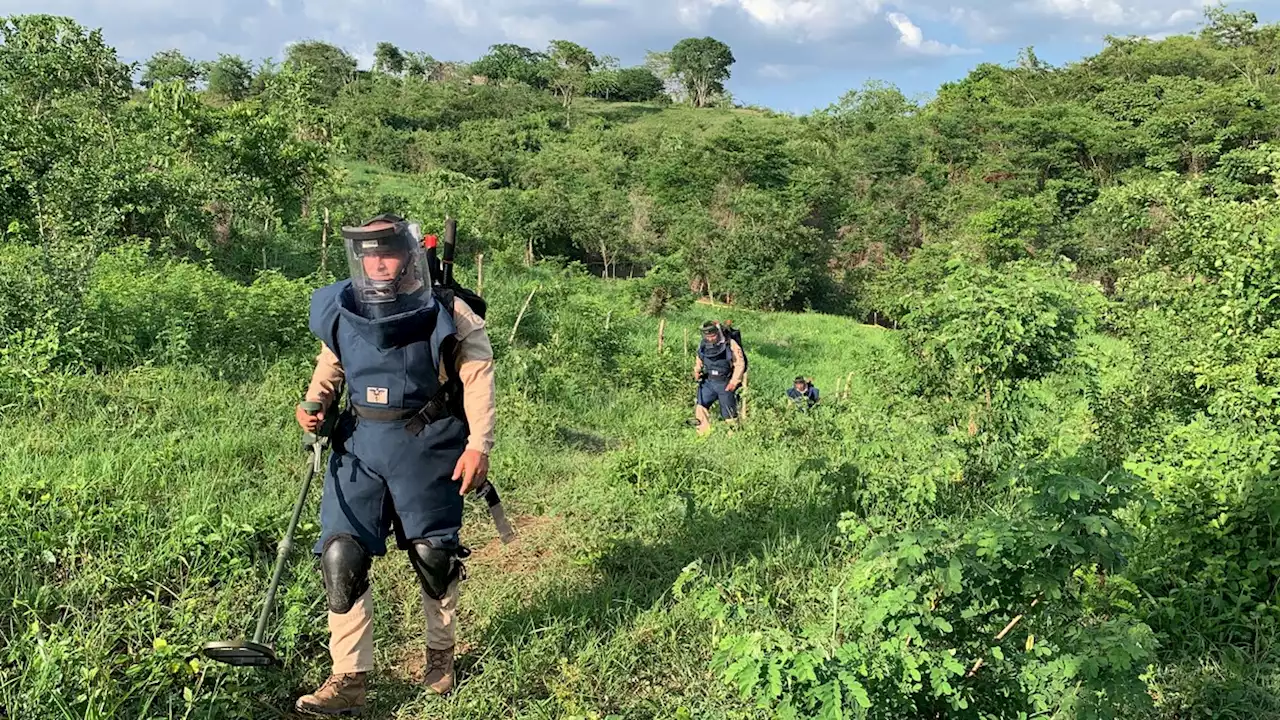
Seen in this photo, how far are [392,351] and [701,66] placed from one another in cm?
7357

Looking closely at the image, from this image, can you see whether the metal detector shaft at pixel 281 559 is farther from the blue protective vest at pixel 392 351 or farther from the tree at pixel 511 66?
the tree at pixel 511 66

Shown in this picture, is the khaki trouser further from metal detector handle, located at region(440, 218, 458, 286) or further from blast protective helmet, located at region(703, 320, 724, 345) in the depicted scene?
blast protective helmet, located at region(703, 320, 724, 345)

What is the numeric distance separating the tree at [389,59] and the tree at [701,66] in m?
25.2

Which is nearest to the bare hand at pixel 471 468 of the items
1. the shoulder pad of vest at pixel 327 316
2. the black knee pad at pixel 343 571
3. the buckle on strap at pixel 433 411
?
the buckle on strap at pixel 433 411

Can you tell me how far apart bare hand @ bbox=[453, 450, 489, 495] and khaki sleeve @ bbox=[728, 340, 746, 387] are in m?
5.39

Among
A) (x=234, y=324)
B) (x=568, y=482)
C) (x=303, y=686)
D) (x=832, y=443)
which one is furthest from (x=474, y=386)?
(x=234, y=324)

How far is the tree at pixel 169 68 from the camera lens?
37.5m

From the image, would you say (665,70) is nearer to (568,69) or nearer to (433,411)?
(568,69)

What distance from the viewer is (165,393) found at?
5.22 metres

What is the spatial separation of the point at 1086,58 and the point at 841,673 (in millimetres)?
51400

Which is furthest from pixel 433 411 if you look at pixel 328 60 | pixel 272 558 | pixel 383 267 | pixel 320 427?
pixel 328 60

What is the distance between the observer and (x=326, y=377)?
9.50ft

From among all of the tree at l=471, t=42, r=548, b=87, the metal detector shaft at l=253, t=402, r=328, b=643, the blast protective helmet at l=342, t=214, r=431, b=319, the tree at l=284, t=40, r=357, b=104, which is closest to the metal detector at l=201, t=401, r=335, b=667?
the metal detector shaft at l=253, t=402, r=328, b=643

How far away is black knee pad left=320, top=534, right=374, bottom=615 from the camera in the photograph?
106 inches
